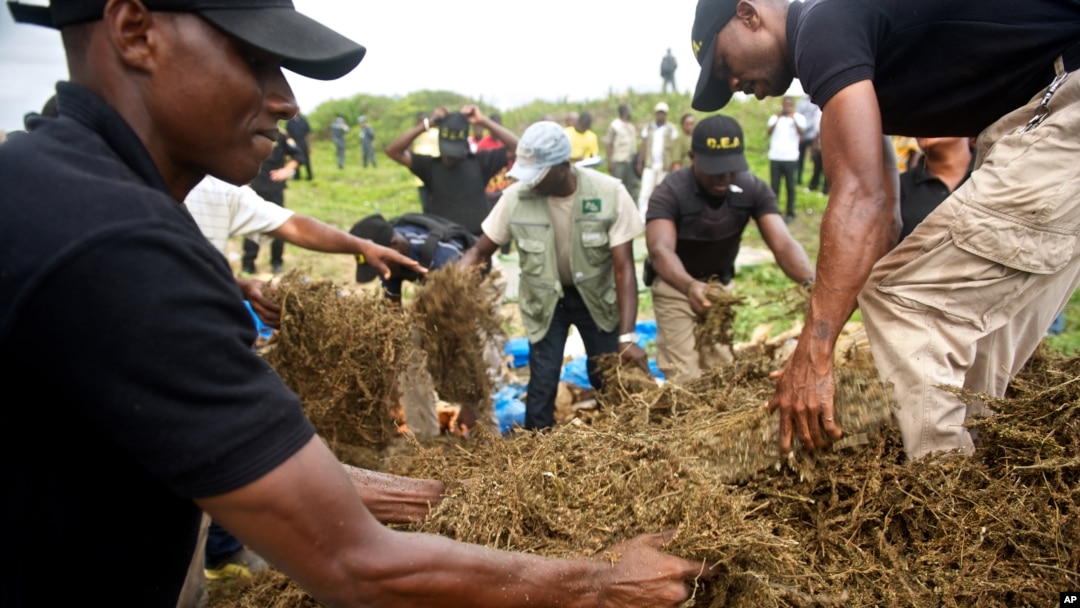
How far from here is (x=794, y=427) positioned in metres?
2.17

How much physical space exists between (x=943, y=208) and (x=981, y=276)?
0.23 metres

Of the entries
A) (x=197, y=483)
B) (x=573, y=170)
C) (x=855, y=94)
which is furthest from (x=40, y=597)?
(x=573, y=170)

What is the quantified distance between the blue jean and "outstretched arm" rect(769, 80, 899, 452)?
3209 millimetres

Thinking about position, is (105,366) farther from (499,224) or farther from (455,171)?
(455,171)

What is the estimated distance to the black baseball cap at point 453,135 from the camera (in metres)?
7.59

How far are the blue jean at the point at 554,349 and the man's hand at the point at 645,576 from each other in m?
3.55

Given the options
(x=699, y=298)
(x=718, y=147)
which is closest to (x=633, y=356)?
(x=699, y=298)

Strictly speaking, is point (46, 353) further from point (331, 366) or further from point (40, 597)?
point (331, 366)

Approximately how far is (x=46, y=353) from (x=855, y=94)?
6.79ft

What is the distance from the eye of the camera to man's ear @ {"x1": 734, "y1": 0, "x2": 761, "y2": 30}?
2482mm

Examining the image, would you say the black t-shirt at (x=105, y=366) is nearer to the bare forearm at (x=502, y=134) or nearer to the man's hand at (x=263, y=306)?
the man's hand at (x=263, y=306)

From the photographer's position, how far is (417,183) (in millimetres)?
9930

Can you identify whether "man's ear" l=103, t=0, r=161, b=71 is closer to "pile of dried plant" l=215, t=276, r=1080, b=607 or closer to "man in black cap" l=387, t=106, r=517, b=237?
"pile of dried plant" l=215, t=276, r=1080, b=607

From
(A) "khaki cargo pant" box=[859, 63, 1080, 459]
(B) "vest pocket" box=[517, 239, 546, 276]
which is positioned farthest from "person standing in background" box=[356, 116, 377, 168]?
(A) "khaki cargo pant" box=[859, 63, 1080, 459]
